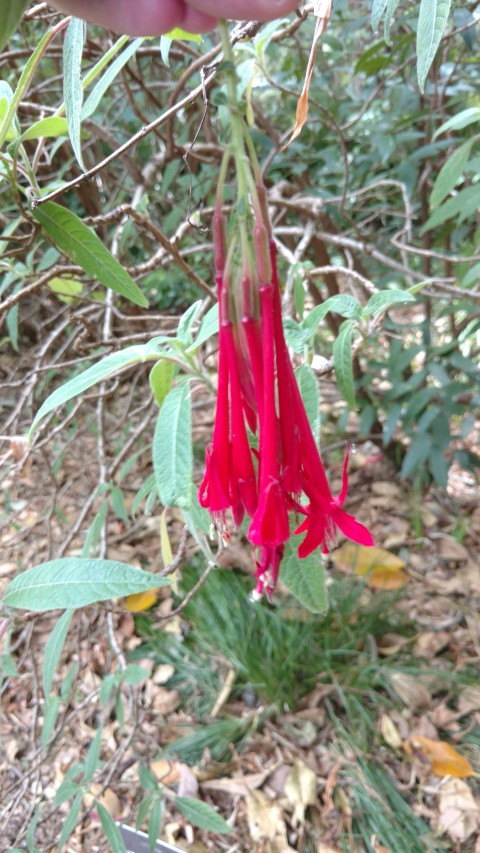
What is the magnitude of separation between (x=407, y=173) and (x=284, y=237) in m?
0.34

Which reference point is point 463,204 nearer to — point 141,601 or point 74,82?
point 74,82

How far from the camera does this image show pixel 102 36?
4.25 ft

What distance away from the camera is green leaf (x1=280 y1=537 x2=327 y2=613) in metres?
0.53

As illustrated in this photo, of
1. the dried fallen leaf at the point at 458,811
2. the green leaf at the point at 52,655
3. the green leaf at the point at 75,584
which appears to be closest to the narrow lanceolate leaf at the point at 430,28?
the green leaf at the point at 75,584

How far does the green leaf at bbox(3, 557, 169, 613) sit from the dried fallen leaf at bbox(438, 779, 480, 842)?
2.80ft

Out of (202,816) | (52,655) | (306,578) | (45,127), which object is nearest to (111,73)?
(45,127)

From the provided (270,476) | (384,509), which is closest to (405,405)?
(384,509)

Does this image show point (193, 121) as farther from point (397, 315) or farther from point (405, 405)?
point (397, 315)

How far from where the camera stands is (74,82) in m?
0.45

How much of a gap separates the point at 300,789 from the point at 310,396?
0.83 meters

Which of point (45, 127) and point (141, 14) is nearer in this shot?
point (141, 14)

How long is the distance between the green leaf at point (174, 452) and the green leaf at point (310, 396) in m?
0.11

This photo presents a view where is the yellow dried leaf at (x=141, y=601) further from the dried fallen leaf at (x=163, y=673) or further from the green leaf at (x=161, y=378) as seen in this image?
the green leaf at (x=161, y=378)

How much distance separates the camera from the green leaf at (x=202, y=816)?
0.84 metres
